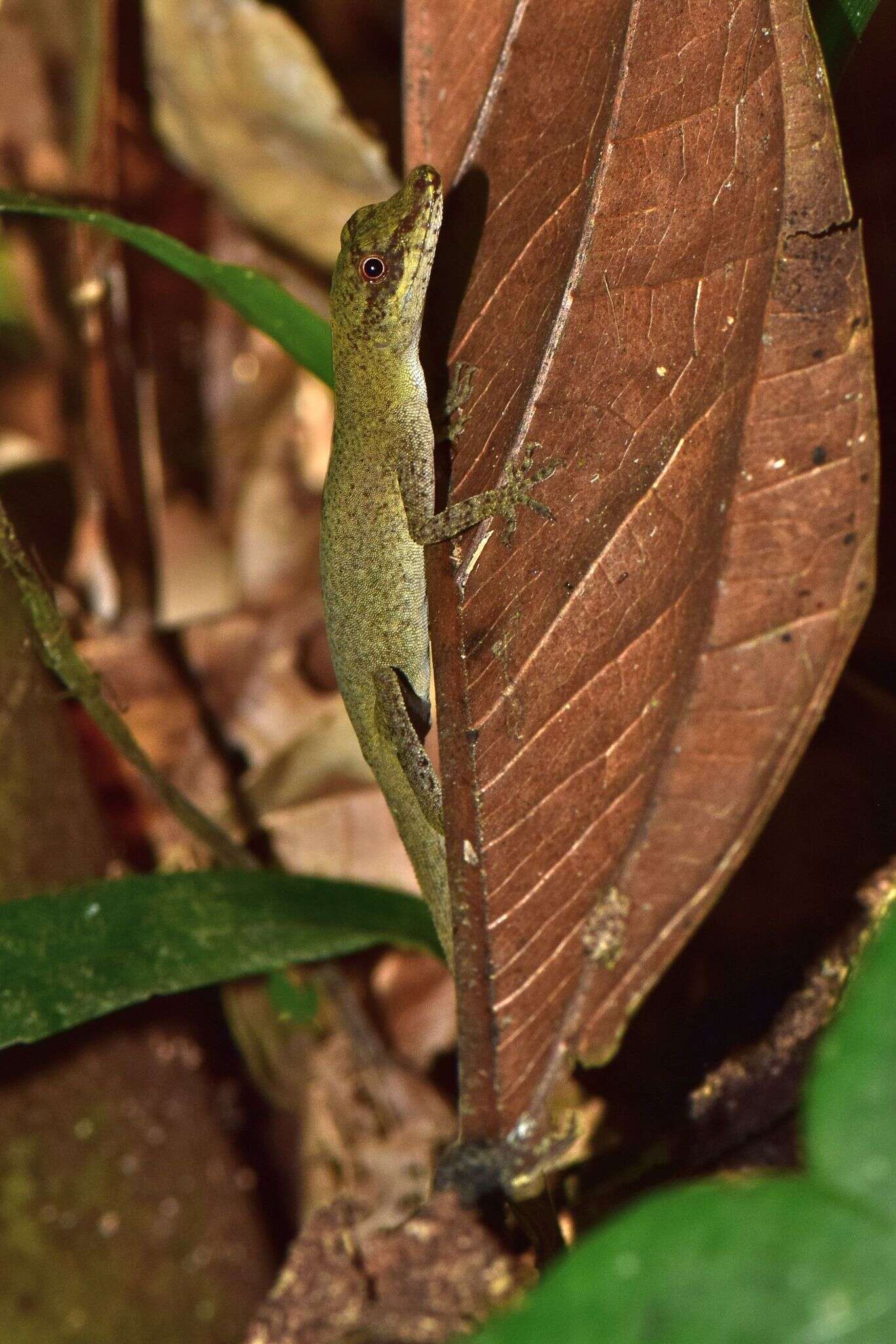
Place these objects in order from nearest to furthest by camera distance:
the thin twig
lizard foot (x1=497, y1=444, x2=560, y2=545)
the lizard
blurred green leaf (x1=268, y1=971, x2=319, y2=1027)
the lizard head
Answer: lizard foot (x1=497, y1=444, x2=560, y2=545) < the lizard head < the thin twig < the lizard < blurred green leaf (x1=268, y1=971, x2=319, y2=1027)

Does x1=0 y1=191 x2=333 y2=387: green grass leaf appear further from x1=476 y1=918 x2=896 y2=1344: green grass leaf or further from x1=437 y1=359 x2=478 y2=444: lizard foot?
x1=476 y1=918 x2=896 y2=1344: green grass leaf

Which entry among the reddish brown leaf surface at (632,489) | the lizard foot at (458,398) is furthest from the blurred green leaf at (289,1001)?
the lizard foot at (458,398)

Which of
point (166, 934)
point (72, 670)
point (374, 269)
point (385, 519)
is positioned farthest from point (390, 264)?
point (166, 934)

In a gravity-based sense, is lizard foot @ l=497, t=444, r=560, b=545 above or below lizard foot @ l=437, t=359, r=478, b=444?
below

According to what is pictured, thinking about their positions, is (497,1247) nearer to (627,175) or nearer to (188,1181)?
(188,1181)

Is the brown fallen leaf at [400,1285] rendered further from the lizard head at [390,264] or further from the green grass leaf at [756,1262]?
the lizard head at [390,264]

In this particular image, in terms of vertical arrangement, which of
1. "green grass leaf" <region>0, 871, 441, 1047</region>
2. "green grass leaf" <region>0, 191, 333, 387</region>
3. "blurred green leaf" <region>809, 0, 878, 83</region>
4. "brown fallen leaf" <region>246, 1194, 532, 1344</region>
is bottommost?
"brown fallen leaf" <region>246, 1194, 532, 1344</region>

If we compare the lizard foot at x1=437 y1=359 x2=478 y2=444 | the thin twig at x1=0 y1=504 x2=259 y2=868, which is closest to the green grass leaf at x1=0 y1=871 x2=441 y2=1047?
the thin twig at x1=0 y1=504 x2=259 y2=868
